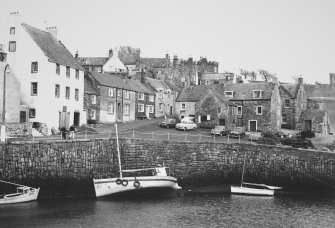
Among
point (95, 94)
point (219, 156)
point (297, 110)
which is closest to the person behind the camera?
point (219, 156)

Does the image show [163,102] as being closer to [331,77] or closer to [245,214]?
[331,77]

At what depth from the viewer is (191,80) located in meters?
114

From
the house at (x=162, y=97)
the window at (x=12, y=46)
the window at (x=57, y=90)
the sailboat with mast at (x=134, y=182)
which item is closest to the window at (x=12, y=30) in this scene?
the window at (x=12, y=46)

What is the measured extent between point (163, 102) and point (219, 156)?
39.6 meters

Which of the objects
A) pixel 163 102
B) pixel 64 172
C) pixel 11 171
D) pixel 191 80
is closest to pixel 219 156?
pixel 64 172

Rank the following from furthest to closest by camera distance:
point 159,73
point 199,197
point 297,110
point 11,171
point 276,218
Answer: point 159,73 < point 297,110 < point 199,197 < point 11,171 < point 276,218

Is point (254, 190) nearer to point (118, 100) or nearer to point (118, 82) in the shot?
point (118, 100)

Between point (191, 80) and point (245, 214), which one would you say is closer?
point (245, 214)

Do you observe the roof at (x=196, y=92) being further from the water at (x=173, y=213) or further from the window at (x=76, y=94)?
the water at (x=173, y=213)

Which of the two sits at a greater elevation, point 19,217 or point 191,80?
point 191,80

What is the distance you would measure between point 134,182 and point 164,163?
5803mm

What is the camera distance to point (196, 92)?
239 feet

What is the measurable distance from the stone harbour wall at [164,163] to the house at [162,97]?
37334 millimetres

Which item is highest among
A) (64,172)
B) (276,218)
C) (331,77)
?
(331,77)
